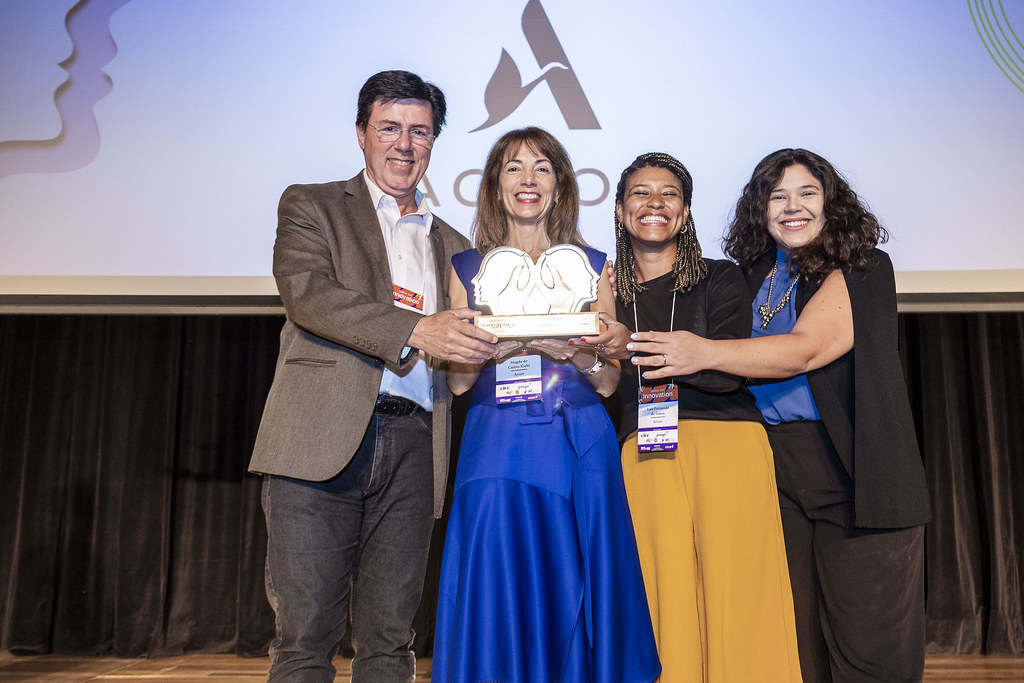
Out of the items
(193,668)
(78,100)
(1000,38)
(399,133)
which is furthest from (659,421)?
(193,668)

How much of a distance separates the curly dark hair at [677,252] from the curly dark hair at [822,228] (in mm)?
209

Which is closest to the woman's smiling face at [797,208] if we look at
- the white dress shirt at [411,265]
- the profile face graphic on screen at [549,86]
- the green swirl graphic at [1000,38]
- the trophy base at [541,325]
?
the trophy base at [541,325]

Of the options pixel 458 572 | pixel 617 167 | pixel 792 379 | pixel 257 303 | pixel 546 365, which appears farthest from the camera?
pixel 257 303

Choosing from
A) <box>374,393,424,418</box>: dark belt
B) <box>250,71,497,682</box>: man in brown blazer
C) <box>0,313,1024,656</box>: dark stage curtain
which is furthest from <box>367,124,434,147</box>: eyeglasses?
<box>0,313,1024,656</box>: dark stage curtain

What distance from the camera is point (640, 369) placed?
188 centimetres

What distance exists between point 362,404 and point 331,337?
178mm

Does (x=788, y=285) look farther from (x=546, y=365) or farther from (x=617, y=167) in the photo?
(x=617, y=167)

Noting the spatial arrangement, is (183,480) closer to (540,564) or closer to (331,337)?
(331,337)

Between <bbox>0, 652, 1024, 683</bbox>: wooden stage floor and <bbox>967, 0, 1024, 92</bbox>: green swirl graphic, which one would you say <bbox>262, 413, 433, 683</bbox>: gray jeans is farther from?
<bbox>967, 0, 1024, 92</bbox>: green swirl graphic

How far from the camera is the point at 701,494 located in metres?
1.71

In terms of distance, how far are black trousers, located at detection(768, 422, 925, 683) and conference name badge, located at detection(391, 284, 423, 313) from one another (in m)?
0.99

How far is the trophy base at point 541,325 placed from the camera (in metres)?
1.62

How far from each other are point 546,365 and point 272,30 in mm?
2073

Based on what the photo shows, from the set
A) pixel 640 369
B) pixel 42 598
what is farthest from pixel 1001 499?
pixel 42 598
